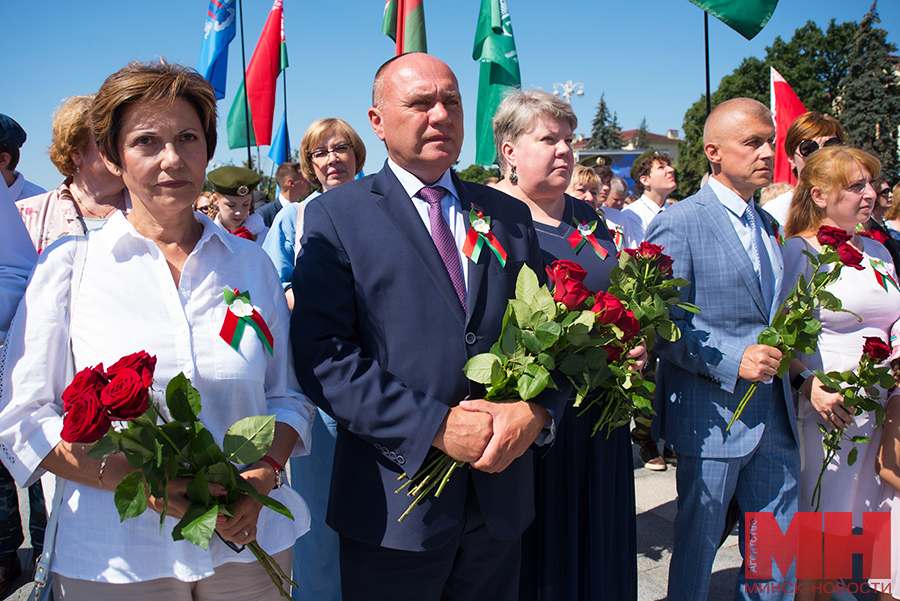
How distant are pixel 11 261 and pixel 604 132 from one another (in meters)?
60.9

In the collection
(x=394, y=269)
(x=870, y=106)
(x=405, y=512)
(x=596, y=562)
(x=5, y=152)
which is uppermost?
(x=870, y=106)

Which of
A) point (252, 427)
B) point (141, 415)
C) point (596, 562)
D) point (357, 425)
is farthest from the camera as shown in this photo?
point (596, 562)

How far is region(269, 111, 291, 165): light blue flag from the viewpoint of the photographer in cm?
1007

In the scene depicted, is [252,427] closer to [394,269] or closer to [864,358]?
[394,269]

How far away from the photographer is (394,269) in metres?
1.92

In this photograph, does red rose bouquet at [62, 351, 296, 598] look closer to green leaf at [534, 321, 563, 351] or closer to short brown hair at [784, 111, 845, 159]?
green leaf at [534, 321, 563, 351]

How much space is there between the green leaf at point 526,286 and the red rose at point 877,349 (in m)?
1.87

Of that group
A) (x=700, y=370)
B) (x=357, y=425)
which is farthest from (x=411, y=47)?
(x=357, y=425)

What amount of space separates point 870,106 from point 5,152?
132 ft

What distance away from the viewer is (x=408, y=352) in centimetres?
190

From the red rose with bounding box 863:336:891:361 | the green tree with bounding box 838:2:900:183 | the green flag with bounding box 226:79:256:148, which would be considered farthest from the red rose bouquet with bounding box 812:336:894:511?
the green tree with bounding box 838:2:900:183

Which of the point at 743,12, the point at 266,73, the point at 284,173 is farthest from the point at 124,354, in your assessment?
the point at 266,73

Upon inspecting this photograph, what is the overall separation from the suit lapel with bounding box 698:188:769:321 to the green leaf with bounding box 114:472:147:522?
8.31ft

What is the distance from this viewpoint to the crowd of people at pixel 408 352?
5.35ft
